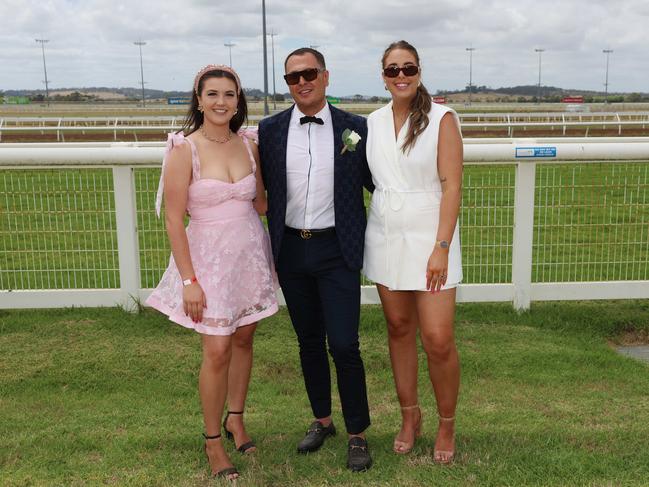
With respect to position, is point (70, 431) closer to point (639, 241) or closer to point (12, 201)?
point (12, 201)

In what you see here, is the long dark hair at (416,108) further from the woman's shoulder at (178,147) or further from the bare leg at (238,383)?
the bare leg at (238,383)

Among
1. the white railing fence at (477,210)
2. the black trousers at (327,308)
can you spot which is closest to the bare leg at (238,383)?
the black trousers at (327,308)

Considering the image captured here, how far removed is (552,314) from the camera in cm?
603

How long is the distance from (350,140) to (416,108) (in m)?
0.32

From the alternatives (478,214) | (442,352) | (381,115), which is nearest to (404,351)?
(442,352)

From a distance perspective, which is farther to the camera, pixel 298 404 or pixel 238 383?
pixel 298 404

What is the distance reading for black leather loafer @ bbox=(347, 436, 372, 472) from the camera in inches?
133

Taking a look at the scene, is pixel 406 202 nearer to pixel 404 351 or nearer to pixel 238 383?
pixel 404 351

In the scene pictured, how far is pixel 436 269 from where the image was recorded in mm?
3197

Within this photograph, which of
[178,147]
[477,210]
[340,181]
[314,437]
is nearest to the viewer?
[178,147]

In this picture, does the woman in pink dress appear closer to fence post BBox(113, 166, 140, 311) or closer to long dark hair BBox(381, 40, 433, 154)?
long dark hair BBox(381, 40, 433, 154)

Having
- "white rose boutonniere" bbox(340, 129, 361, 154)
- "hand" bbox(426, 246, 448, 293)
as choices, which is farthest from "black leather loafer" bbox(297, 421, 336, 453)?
"white rose boutonniere" bbox(340, 129, 361, 154)

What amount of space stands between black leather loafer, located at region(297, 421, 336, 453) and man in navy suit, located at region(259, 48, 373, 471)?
8.2 inches

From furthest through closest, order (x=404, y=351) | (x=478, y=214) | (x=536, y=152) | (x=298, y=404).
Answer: (x=478, y=214)
(x=536, y=152)
(x=298, y=404)
(x=404, y=351)
